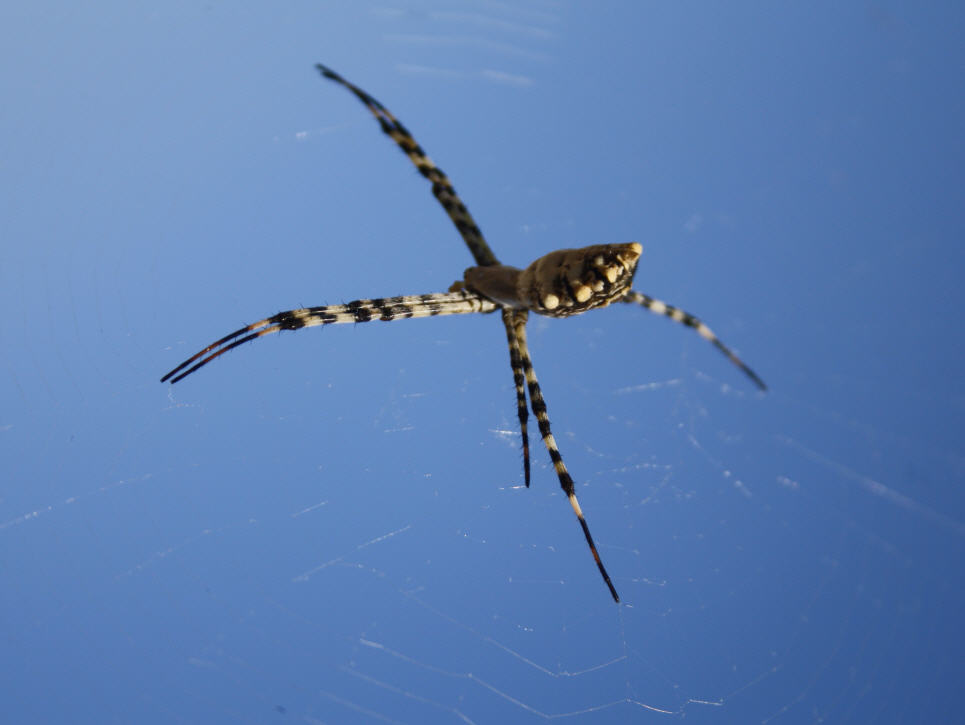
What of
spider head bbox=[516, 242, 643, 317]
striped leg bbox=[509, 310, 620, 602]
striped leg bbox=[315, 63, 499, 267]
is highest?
striped leg bbox=[315, 63, 499, 267]

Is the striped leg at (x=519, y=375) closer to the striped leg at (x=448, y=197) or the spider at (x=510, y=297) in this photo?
the spider at (x=510, y=297)

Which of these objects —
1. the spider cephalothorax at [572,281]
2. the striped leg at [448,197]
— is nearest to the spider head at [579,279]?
the spider cephalothorax at [572,281]

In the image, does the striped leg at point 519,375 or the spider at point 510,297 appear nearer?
the spider at point 510,297

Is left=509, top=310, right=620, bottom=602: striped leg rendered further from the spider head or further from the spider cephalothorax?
the spider head

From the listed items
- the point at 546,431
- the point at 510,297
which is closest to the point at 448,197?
the point at 510,297

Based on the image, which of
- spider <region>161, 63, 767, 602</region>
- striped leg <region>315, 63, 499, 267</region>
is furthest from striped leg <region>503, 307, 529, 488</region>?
striped leg <region>315, 63, 499, 267</region>

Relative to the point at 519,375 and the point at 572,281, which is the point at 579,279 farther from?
the point at 519,375
